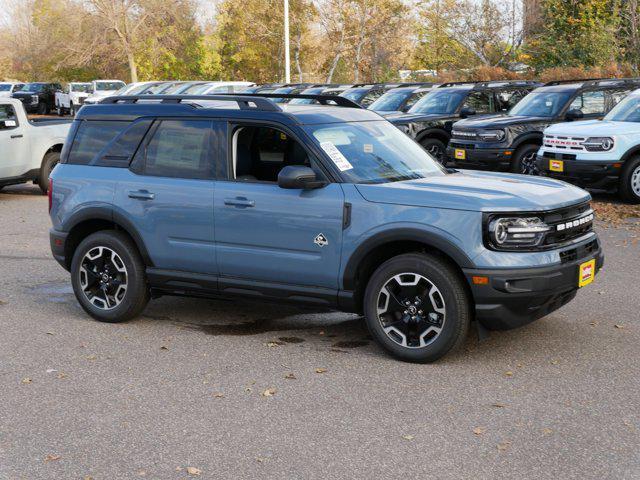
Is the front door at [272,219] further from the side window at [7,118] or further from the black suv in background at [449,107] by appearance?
the black suv in background at [449,107]

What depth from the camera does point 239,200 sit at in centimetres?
668

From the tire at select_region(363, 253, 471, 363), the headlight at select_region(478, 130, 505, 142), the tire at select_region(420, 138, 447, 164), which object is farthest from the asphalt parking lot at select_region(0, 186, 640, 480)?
the tire at select_region(420, 138, 447, 164)

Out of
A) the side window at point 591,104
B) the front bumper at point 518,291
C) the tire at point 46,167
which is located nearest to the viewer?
the front bumper at point 518,291

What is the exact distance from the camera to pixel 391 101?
2227 centimetres

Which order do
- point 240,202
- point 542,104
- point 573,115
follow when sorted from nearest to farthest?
point 240,202 → point 573,115 → point 542,104

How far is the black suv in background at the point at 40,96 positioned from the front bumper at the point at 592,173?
41.6m

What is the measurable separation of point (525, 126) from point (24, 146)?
29.0ft

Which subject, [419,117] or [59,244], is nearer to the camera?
[59,244]

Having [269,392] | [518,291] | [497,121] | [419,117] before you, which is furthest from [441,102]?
[269,392]

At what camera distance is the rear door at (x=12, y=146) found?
51.7ft

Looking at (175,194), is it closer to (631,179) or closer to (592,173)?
(592,173)

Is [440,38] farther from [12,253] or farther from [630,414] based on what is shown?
[630,414]

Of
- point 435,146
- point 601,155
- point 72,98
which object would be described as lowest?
point 435,146

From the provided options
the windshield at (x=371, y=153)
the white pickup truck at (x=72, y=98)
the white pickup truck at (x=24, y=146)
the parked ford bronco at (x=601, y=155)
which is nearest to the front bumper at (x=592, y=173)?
the parked ford bronco at (x=601, y=155)
